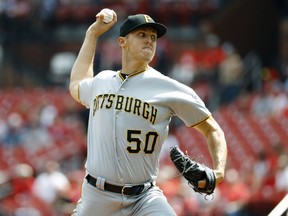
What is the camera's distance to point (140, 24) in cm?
588

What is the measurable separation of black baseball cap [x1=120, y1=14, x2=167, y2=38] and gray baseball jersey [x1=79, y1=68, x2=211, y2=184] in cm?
29

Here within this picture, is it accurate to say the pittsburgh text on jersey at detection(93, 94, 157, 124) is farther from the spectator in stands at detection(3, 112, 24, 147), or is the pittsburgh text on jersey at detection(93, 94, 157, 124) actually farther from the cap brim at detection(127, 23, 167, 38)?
the spectator in stands at detection(3, 112, 24, 147)

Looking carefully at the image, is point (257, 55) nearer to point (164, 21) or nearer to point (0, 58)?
point (164, 21)

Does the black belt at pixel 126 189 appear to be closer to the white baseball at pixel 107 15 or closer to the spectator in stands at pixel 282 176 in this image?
the white baseball at pixel 107 15

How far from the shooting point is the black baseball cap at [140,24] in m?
5.88

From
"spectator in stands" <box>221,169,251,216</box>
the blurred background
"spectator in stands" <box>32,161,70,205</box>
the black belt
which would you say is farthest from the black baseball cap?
"spectator in stands" <box>32,161,70,205</box>

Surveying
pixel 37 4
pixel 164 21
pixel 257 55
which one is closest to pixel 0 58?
pixel 37 4

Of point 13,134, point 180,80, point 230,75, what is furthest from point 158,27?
A: point 180,80

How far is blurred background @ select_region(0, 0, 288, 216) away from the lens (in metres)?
11.3

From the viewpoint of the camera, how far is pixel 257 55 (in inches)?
772

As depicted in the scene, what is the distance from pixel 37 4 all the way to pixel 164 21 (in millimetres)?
4074

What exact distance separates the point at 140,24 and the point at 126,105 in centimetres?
49

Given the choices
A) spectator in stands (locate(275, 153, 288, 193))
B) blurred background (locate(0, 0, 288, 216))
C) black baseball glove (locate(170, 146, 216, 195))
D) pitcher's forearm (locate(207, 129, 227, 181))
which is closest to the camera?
black baseball glove (locate(170, 146, 216, 195))

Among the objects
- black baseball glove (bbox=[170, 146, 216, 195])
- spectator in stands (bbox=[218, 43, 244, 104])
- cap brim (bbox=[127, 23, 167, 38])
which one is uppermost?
cap brim (bbox=[127, 23, 167, 38])
